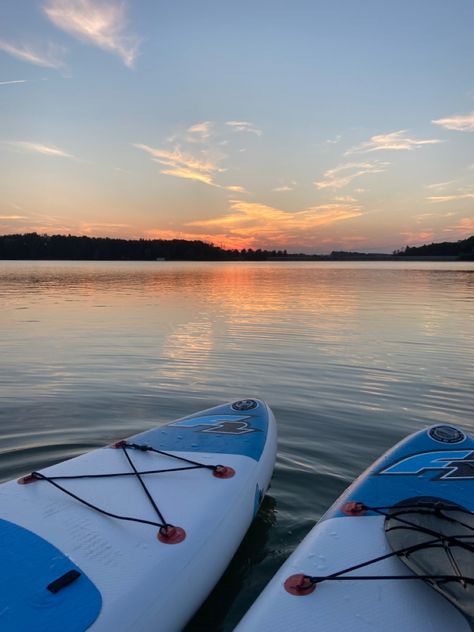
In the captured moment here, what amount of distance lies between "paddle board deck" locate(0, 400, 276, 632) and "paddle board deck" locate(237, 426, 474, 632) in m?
0.69

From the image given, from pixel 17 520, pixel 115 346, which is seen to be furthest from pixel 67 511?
pixel 115 346

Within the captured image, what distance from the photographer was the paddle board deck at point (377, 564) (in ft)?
9.21

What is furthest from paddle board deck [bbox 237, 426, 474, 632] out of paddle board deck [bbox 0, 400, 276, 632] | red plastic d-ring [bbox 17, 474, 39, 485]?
red plastic d-ring [bbox 17, 474, 39, 485]

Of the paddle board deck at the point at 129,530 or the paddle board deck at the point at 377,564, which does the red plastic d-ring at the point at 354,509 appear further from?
the paddle board deck at the point at 129,530

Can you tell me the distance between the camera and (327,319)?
20.0 meters

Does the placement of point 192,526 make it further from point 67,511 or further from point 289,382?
point 289,382

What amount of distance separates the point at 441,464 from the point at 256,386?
5.57 m

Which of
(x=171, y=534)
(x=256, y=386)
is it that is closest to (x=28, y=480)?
(x=171, y=534)

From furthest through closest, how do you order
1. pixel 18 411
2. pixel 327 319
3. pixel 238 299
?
1. pixel 238 299
2. pixel 327 319
3. pixel 18 411

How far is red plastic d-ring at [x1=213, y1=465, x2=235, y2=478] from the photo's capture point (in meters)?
4.56

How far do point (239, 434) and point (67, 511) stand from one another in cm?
227

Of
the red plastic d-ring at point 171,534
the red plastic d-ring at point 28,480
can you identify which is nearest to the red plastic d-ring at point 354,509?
the red plastic d-ring at point 171,534

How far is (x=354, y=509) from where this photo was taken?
4.03 m

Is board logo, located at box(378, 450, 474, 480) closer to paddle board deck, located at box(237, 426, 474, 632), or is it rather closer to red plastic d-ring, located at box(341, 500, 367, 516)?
paddle board deck, located at box(237, 426, 474, 632)
